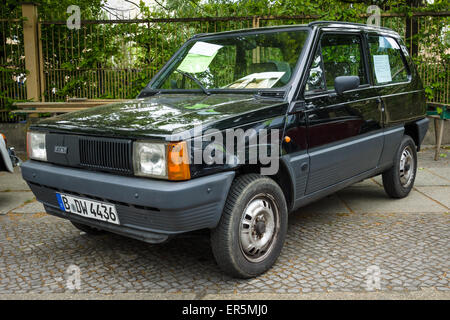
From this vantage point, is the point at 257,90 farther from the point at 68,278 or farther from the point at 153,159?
the point at 68,278

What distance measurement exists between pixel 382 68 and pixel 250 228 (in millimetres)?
2761

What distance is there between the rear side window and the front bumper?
4.74 ft

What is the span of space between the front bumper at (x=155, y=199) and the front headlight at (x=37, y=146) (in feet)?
1.54

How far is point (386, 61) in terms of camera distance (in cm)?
512

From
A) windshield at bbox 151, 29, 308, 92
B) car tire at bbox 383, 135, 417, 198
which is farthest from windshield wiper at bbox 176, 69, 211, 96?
car tire at bbox 383, 135, 417, 198

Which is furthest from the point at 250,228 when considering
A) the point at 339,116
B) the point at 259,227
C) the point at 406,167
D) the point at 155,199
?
the point at 406,167

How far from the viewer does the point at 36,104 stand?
7898 millimetres

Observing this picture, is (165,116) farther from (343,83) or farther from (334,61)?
(334,61)

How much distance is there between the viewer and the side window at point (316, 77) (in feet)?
12.8

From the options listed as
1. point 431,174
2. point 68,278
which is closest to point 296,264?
point 68,278

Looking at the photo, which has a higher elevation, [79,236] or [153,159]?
[153,159]

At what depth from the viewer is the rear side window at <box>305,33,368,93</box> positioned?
3996 mm
